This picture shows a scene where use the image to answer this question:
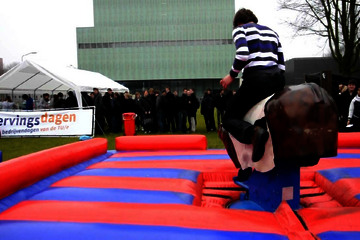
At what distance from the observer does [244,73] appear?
2557 millimetres

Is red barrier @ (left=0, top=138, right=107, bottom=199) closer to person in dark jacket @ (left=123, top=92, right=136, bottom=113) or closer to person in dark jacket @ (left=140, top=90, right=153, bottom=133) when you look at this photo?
person in dark jacket @ (left=140, top=90, right=153, bottom=133)

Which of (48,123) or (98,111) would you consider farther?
(98,111)

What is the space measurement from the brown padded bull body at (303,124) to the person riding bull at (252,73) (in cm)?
22

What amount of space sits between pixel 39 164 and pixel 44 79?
14.1 meters

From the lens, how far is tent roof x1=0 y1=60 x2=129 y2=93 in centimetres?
1085

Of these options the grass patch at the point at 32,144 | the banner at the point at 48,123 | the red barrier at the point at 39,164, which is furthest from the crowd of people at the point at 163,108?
the red barrier at the point at 39,164

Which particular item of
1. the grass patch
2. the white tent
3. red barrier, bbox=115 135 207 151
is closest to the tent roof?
the white tent

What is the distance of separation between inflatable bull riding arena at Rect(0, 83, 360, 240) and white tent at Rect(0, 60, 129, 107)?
311 inches

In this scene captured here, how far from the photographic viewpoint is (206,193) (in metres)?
2.98

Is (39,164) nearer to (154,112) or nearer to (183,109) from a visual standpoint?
(183,109)

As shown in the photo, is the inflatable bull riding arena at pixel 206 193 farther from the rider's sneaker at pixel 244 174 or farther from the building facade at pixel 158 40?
the building facade at pixel 158 40

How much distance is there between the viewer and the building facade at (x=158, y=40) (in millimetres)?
37341

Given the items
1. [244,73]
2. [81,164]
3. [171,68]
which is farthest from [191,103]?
[171,68]

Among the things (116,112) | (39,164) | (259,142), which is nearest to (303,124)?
(259,142)
